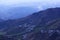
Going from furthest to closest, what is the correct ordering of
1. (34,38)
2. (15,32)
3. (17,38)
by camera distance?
(15,32) → (17,38) → (34,38)

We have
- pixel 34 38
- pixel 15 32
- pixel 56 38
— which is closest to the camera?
pixel 56 38

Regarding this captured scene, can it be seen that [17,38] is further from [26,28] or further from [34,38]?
[26,28]

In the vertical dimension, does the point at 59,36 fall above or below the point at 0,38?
below

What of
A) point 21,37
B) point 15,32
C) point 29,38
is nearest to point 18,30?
point 15,32

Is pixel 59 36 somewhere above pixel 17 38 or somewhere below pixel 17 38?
below

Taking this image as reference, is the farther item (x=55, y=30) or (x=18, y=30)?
(x=18, y=30)

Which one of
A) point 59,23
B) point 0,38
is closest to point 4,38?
point 0,38

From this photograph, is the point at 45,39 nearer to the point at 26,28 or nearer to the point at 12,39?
the point at 12,39

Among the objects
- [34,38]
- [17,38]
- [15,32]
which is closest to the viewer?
[34,38]

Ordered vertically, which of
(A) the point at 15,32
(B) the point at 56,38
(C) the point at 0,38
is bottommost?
(B) the point at 56,38
